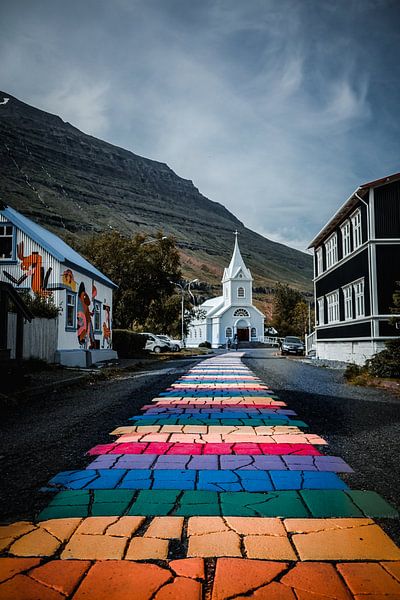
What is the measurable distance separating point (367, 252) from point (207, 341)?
62.9 meters

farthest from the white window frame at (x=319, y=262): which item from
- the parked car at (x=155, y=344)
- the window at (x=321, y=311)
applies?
the parked car at (x=155, y=344)

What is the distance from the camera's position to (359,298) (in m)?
22.3

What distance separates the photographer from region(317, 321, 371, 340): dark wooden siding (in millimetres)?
20938

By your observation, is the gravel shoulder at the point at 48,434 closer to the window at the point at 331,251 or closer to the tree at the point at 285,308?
the window at the point at 331,251

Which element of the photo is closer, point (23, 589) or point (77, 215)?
point (23, 589)

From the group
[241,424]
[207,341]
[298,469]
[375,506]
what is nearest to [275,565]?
[375,506]

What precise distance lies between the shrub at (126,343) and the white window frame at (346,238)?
15.8 m

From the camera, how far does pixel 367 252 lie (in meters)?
20.8

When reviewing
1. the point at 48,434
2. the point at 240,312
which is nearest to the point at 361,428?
the point at 48,434

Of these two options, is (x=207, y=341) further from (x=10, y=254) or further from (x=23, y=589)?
(x=23, y=589)

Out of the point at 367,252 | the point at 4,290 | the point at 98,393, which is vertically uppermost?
the point at 367,252

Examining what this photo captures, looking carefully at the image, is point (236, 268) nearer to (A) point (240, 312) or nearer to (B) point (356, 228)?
(A) point (240, 312)

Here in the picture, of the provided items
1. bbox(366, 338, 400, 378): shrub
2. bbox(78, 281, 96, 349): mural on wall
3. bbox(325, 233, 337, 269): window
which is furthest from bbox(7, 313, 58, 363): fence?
bbox(325, 233, 337, 269): window

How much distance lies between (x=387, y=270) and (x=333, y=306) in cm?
768
